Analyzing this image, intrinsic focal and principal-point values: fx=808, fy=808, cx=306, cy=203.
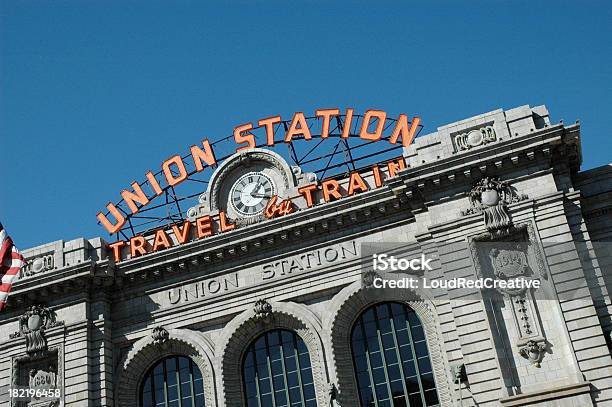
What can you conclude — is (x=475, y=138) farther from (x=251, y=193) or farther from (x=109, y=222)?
(x=109, y=222)

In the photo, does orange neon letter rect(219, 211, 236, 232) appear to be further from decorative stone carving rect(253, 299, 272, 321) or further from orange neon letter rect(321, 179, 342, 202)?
orange neon letter rect(321, 179, 342, 202)

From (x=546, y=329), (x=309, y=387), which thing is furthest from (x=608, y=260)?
(x=309, y=387)

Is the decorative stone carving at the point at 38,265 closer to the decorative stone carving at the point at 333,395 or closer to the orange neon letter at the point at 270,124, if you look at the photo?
the orange neon letter at the point at 270,124

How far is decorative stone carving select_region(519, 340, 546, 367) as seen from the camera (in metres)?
35.1

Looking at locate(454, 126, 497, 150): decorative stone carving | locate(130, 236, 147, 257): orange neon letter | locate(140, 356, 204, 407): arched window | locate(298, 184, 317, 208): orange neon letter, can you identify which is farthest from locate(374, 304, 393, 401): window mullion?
locate(130, 236, 147, 257): orange neon letter

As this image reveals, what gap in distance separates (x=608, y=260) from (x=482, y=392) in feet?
30.3

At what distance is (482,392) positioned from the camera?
3538cm

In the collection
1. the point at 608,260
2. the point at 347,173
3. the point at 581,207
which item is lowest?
the point at 608,260

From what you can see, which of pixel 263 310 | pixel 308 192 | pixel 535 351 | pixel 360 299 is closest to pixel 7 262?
pixel 263 310

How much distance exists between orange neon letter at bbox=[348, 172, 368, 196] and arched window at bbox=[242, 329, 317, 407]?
8275 millimetres

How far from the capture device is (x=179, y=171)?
51469mm

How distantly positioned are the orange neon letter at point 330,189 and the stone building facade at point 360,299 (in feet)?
4.47

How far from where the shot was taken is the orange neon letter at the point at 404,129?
48.0 m

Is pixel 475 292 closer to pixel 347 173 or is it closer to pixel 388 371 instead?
pixel 388 371
